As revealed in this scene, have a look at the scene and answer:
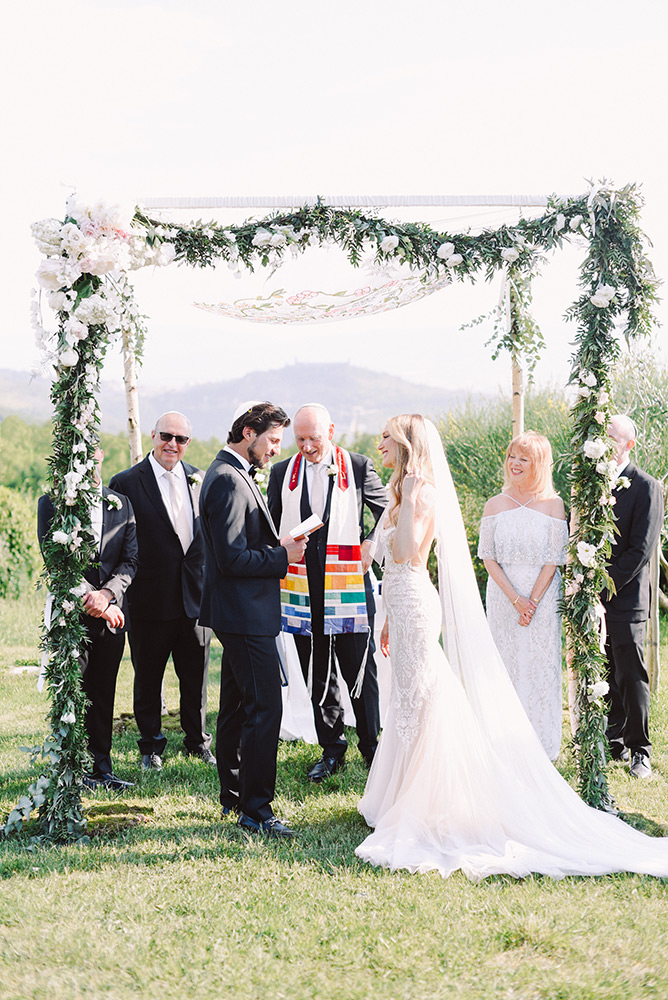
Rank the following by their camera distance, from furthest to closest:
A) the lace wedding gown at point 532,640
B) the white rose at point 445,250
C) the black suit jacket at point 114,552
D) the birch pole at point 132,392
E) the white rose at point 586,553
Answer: the birch pole at point 132,392
the lace wedding gown at point 532,640
the black suit jacket at point 114,552
the white rose at point 445,250
the white rose at point 586,553

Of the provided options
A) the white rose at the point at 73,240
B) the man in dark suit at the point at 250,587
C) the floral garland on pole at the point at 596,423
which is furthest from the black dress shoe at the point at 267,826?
the white rose at the point at 73,240

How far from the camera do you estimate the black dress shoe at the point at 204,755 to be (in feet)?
18.6

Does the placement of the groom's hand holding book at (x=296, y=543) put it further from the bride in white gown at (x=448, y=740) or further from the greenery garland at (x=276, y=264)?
the greenery garland at (x=276, y=264)

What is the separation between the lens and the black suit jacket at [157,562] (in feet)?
17.9

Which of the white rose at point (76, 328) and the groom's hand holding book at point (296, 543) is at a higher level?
the white rose at point (76, 328)

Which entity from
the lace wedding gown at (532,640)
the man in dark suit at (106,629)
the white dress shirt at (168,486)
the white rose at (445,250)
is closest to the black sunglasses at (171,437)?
the white dress shirt at (168,486)

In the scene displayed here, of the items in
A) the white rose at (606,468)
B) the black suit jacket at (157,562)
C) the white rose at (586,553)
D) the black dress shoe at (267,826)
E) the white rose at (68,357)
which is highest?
the white rose at (68,357)

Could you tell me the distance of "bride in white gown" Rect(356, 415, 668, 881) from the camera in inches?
160

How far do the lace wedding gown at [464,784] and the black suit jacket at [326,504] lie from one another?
0.83 metres

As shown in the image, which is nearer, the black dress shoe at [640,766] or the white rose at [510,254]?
the white rose at [510,254]

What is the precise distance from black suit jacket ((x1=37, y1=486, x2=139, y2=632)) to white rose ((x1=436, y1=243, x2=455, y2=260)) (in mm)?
2274

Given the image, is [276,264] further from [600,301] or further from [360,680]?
[360,680]

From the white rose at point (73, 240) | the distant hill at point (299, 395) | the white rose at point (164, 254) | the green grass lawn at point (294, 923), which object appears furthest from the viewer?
the distant hill at point (299, 395)

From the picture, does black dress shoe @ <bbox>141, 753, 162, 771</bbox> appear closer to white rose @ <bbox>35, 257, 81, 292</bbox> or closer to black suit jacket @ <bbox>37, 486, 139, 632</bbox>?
black suit jacket @ <bbox>37, 486, 139, 632</bbox>
